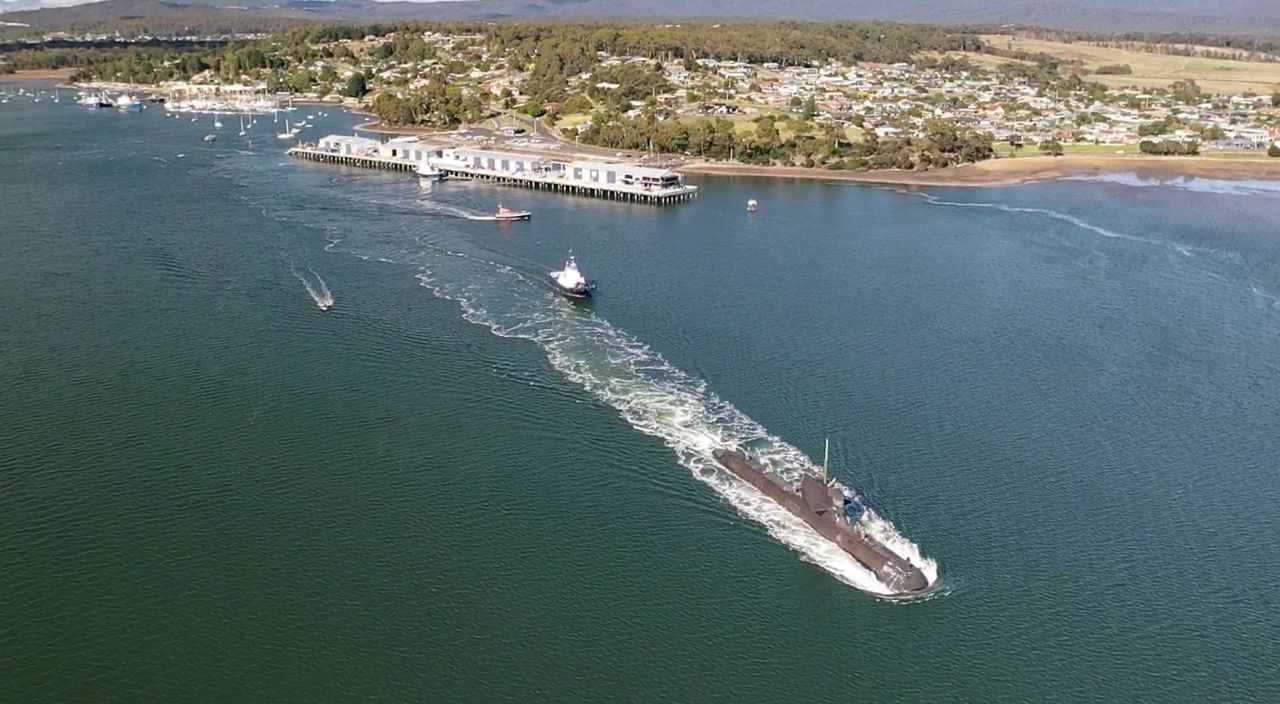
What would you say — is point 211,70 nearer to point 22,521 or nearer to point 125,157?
point 125,157

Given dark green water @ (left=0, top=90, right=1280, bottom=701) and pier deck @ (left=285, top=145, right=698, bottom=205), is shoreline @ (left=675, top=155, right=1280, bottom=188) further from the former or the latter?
dark green water @ (left=0, top=90, right=1280, bottom=701)

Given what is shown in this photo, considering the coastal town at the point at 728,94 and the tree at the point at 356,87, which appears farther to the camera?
the tree at the point at 356,87

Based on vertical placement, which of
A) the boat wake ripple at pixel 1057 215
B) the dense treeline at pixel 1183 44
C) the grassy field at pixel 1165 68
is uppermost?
the dense treeline at pixel 1183 44

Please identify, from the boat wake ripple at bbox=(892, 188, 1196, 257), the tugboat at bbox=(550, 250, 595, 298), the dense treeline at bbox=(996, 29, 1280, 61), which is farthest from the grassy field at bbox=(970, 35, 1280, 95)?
the tugboat at bbox=(550, 250, 595, 298)

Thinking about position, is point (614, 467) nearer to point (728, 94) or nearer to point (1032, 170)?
point (1032, 170)

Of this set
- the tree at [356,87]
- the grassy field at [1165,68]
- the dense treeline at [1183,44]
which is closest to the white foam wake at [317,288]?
the tree at [356,87]

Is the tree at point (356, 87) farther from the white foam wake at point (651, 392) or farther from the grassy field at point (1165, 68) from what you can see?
the grassy field at point (1165, 68)
